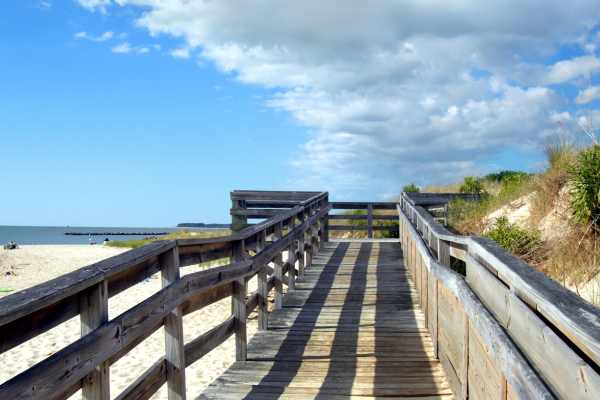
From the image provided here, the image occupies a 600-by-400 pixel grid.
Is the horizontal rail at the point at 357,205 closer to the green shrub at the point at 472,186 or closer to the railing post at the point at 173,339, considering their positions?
the green shrub at the point at 472,186

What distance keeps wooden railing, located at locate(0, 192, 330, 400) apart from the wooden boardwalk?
18.7 inches

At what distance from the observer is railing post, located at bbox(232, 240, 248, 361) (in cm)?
548

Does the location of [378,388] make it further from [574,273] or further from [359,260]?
[359,260]

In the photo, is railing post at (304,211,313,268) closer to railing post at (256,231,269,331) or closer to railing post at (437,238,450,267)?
railing post at (256,231,269,331)

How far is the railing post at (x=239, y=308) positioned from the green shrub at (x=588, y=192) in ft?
14.1

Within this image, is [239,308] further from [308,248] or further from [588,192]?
[308,248]

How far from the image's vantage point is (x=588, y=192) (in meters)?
7.12

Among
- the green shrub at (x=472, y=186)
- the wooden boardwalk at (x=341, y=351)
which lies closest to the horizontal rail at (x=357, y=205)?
the green shrub at (x=472, y=186)

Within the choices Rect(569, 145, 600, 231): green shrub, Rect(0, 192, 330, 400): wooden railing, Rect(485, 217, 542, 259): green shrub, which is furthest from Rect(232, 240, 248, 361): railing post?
Rect(569, 145, 600, 231): green shrub

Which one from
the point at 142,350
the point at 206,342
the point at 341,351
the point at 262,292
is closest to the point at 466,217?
the point at 142,350

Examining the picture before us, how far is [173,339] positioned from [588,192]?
554 cm

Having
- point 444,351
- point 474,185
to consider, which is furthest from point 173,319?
point 474,185

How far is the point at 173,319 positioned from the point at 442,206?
53.9ft

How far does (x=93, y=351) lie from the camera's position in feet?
8.95
